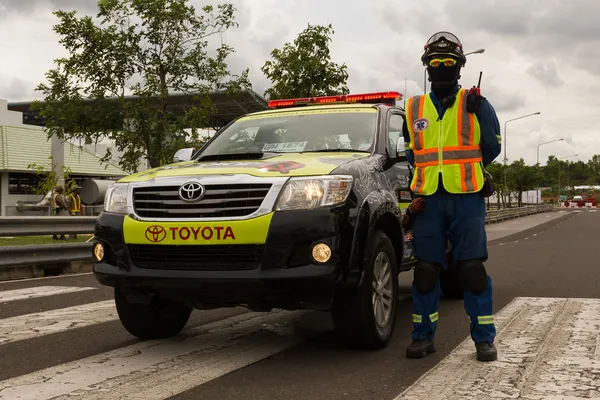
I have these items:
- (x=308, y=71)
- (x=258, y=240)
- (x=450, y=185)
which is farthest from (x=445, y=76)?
(x=308, y=71)

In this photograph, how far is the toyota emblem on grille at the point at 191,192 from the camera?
164 inches

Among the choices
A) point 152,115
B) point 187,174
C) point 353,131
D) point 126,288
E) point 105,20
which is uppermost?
point 105,20

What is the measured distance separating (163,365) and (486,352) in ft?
6.38

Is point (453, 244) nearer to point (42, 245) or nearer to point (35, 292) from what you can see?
point (35, 292)

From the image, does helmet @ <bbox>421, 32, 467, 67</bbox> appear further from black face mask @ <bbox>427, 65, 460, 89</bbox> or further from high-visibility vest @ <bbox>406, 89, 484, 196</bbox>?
high-visibility vest @ <bbox>406, 89, 484, 196</bbox>

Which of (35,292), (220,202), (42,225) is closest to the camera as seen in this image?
(220,202)

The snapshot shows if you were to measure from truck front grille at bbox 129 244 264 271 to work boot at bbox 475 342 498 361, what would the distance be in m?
1.46

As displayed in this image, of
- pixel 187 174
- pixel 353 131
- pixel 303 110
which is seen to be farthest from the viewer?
pixel 303 110

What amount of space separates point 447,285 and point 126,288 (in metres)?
3.81

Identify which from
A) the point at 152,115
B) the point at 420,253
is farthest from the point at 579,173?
the point at 420,253

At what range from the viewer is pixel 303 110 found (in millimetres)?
6031

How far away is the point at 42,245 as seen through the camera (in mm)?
9945

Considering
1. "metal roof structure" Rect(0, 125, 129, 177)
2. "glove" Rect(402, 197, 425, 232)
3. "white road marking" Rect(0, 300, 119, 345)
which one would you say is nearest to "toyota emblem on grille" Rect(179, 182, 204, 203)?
"glove" Rect(402, 197, 425, 232)

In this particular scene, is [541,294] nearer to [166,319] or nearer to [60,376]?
[166,319]
